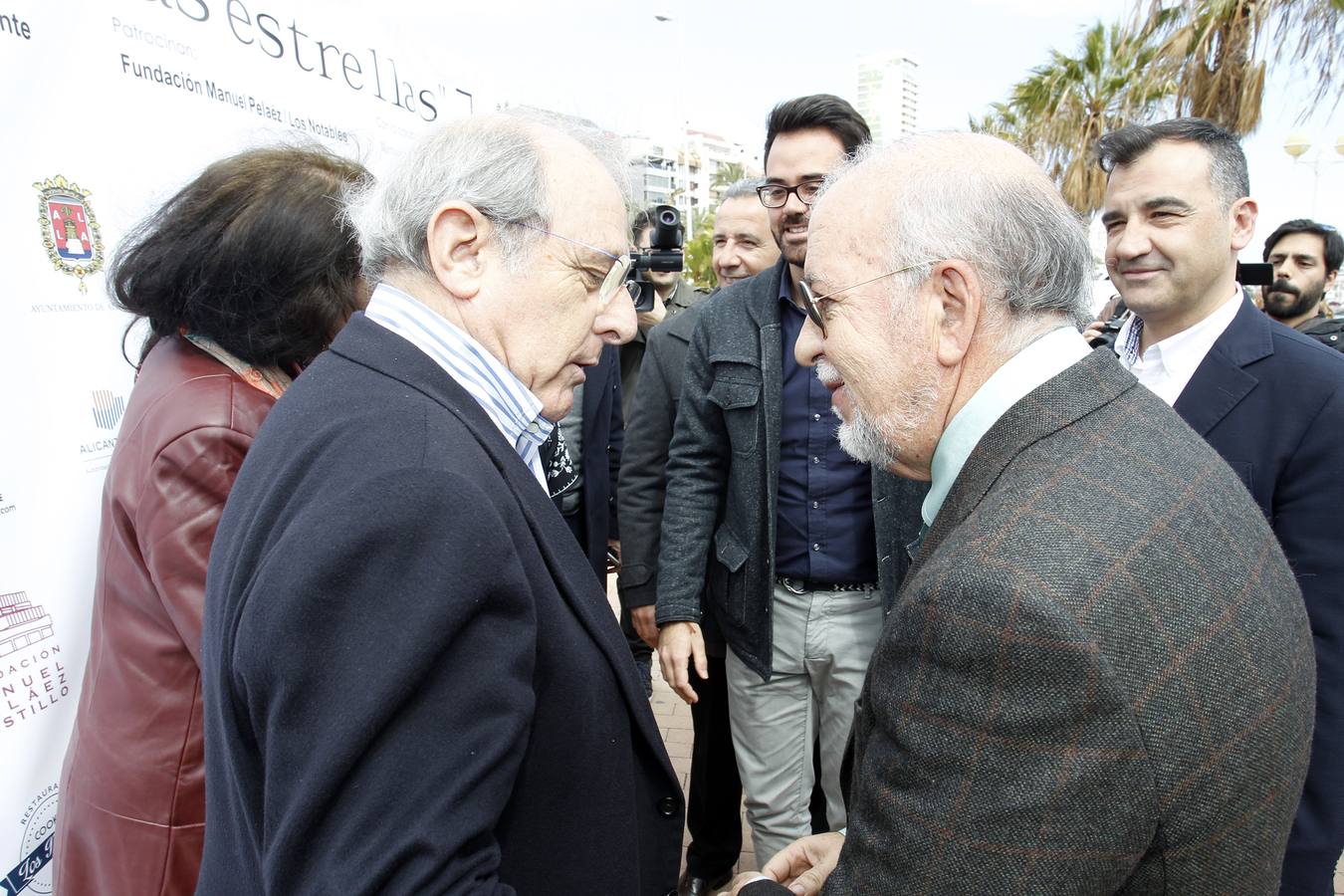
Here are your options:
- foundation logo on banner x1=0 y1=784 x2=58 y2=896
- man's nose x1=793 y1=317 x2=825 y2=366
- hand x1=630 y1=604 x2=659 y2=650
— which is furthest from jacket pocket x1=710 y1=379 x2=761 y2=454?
→ foundation logo on banner x1=0 y1=784 x2=58 y2=896

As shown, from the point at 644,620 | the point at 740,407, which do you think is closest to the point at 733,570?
the point at 740,407

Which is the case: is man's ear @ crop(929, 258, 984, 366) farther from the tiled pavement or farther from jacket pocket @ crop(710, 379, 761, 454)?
the tiled pavement

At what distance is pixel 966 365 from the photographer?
131cm

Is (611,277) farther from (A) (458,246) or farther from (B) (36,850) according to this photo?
(B) (36,850)

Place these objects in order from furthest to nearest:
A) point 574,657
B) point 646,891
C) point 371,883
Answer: point 646,891 < point 574,657 < point 371,883

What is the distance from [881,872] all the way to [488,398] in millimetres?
874

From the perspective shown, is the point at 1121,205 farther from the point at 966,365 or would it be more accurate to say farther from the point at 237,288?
the point at 237,288

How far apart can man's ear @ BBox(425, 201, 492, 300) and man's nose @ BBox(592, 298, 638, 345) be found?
0.30m

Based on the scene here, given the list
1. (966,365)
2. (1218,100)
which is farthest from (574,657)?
(1218,100)

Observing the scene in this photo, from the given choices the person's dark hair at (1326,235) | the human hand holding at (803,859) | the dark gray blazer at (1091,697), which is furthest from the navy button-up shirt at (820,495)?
the person's dark hair at (1326,235)

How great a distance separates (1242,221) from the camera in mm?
2371

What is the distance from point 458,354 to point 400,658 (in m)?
0.51

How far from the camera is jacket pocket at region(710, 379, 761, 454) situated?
2.42 meters

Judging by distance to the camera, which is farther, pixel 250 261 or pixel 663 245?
pixel 663 245
